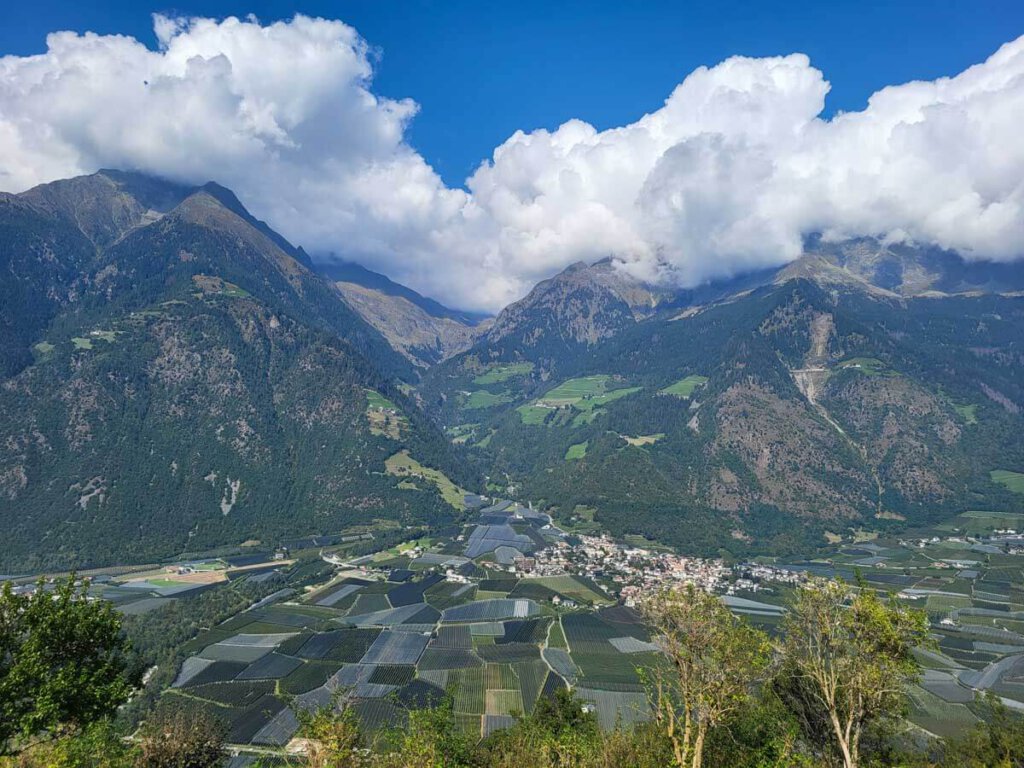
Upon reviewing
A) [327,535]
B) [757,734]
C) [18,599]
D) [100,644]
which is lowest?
[327,535]

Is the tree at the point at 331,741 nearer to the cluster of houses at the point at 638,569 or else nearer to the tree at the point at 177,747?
the tree at the point at 177,747

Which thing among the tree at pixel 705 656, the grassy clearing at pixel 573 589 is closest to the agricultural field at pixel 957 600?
the tree at pixel 705 656

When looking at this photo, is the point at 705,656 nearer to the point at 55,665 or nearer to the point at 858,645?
the point at 858,645

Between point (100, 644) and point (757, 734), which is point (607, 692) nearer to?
point (757, 734)

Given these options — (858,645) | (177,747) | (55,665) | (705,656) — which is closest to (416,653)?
(177,747)

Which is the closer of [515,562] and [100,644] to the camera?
[100,644]

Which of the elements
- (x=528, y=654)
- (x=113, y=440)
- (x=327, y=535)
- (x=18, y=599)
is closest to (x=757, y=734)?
(x=18, y=599)
